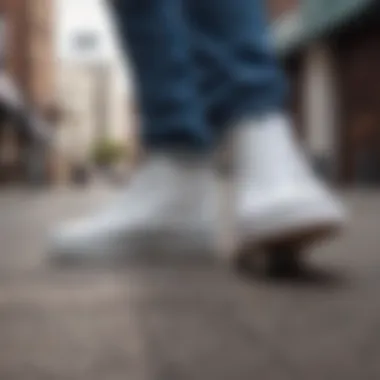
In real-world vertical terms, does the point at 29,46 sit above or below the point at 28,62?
above

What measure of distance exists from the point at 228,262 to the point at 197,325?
1.37ft

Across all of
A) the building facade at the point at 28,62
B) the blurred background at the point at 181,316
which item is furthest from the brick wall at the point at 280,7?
the blurred background at the point at 181,316

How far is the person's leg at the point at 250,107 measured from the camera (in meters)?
1.09

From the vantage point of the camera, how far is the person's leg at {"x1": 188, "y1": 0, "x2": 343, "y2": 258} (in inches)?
42.9

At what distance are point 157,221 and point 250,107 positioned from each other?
0.64 feet

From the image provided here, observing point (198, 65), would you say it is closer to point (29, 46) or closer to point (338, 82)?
point (338, 82)

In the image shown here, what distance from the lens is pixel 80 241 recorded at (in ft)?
4.18

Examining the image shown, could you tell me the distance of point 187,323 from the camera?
86 cm

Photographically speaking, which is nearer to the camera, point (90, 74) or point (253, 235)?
point (253, 235)

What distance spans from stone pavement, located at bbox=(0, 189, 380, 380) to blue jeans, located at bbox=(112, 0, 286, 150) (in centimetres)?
17

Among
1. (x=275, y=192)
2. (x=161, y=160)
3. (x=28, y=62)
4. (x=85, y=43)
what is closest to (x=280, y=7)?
(x=28, y=62)

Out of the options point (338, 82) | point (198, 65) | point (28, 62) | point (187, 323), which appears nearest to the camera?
point (187, 323)

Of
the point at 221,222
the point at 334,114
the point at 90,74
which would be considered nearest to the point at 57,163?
the point at 334,114

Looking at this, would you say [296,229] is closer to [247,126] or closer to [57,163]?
[247,126]
